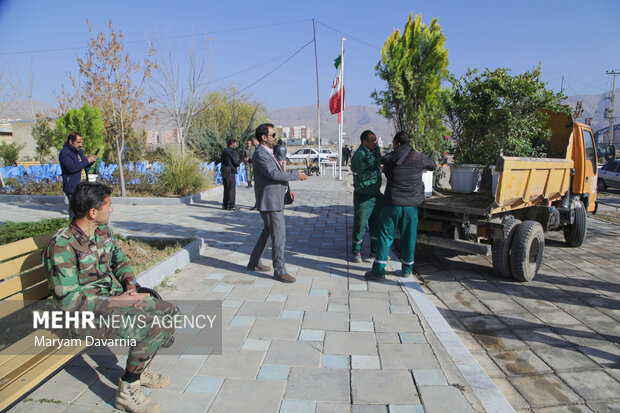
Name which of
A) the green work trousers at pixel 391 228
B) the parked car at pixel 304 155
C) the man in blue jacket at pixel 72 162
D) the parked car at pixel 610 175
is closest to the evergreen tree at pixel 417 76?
the green work trousers at pixel 391 228

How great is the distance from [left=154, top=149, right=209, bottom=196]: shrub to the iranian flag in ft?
28.4

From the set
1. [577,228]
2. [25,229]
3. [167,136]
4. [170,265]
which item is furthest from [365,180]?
[167,136]

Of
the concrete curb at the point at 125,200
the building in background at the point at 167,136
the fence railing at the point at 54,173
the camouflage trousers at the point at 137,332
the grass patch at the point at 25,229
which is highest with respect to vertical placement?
the building in background at the point at 167,136

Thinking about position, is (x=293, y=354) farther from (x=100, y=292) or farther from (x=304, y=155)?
(x=304, y=155)

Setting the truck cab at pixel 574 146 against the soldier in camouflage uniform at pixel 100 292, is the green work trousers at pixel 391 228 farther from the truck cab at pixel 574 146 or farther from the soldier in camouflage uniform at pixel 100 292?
the truck cab at pixel 574 146

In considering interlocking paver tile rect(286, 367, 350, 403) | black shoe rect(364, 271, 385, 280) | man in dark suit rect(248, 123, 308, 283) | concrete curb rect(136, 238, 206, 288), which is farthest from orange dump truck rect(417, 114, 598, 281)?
concrete curb rect(136, 238, 206, 288)

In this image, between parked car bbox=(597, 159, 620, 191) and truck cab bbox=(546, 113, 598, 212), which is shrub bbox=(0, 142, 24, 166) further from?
parked car bbox=(597, 159, 620, 191)

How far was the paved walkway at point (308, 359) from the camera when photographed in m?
2.55

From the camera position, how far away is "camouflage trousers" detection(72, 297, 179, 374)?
2410 millimetres

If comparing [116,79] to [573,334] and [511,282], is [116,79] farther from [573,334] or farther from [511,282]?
[573,334]

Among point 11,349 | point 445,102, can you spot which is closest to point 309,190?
point 445,102

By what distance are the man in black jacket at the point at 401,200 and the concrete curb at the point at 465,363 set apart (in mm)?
682

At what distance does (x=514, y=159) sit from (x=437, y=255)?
2.39 m

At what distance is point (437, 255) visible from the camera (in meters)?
6.90
